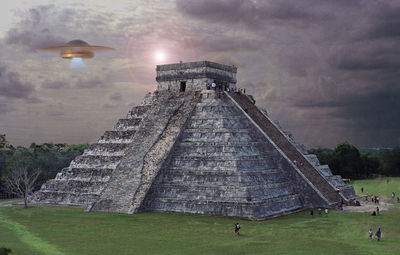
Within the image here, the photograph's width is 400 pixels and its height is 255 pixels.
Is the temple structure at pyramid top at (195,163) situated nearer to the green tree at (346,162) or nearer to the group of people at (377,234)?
the group of people at (377,234)

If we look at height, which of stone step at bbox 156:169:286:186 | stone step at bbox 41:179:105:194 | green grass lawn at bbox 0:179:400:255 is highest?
stone step at bbox 156:169:286:186

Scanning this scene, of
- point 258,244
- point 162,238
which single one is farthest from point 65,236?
point 258,244

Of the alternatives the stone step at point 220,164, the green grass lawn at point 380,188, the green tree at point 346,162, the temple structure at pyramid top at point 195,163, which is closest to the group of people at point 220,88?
the temple structure at pyramid top at point 195,163

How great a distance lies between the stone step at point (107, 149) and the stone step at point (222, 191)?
8091 mm

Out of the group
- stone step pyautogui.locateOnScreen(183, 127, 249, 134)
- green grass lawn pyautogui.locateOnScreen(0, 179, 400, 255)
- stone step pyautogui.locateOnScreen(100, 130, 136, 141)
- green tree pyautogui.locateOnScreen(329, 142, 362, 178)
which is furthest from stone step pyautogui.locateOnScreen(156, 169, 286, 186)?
green tree pyautogui.locateOnScreen(329, 142, 362, 178)

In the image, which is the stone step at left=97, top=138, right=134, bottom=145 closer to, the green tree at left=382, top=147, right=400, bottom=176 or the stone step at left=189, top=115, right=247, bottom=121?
the stone step at left=189, top=115, right=247, bottom=121

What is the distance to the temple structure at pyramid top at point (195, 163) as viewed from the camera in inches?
1670

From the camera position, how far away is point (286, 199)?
143 feet

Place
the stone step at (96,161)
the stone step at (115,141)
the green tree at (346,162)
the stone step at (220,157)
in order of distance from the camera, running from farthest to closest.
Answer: the green tree at (346,162) → the stone step at (115,141) → the stone step at (96,161) → the stone step at (220,157)

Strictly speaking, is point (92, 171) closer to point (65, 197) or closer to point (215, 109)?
point (65, 197)

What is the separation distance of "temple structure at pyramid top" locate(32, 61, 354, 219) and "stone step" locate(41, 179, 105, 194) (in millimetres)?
122

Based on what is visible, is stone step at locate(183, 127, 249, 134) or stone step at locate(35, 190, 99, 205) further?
stone step at locate(35, 190, 99, 205)

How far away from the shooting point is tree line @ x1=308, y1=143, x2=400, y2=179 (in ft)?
282

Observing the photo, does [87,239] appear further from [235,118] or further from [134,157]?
[235,118]
